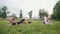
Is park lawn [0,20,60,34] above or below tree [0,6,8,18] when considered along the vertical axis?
below

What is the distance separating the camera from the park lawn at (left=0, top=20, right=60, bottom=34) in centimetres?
284

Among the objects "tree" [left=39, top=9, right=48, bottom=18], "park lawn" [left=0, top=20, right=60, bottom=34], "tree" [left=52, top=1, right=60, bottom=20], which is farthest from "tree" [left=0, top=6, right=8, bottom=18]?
"tree" [left=52, top=1, right=60, bottom=20]

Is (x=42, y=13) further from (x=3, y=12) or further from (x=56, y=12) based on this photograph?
(x=3, y=12)

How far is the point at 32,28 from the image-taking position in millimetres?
2926

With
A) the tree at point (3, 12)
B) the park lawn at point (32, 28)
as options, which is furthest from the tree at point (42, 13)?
the tree at point (3, 12)

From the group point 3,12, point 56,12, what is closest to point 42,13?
point 56,12

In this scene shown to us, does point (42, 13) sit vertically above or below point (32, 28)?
above

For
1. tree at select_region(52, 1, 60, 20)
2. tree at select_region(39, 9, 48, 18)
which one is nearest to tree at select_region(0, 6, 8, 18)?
tree at select_region(39, 9, 48, 18)

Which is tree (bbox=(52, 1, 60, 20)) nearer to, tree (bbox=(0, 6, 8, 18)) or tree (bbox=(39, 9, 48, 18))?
tree (bbox=(39, 9, 48, 18))

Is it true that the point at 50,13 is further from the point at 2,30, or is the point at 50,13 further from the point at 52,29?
the point at 2,30

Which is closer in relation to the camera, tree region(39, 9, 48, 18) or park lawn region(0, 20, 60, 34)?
park lawn region(0, 20, 60, 34)

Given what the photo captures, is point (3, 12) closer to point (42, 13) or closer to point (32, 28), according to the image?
point (32, 28)

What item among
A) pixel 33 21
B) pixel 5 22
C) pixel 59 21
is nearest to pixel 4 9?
pixel 5 22

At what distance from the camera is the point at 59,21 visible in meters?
3.02
